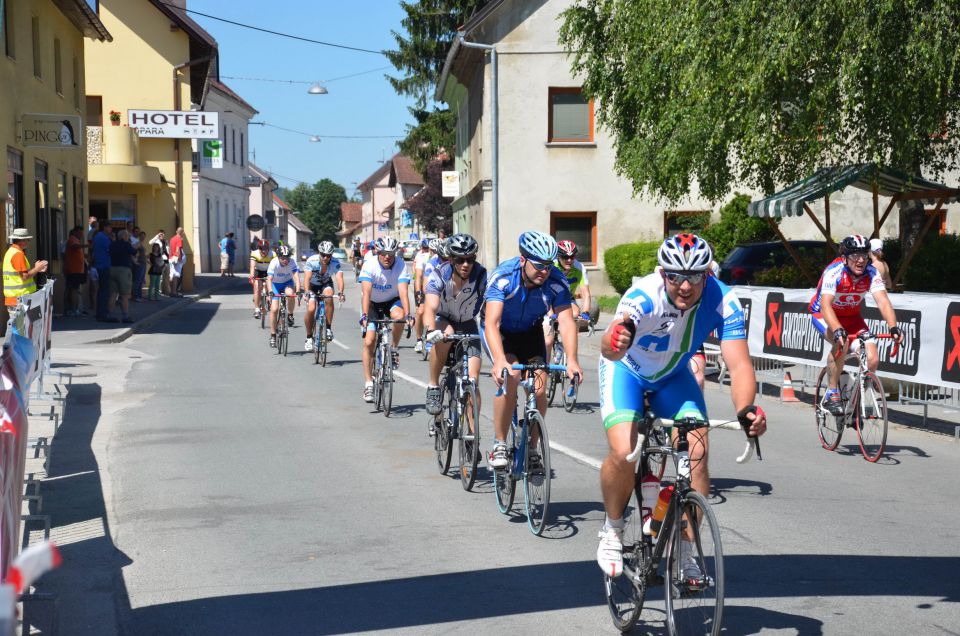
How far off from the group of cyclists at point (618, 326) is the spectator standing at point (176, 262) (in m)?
24.7

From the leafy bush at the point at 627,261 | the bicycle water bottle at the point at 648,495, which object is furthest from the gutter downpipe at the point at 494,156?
the bicycle water bottle at the point at 648,495

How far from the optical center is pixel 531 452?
7.00m

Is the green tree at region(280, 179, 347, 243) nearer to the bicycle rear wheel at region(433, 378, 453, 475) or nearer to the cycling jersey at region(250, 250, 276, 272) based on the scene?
the cycling jersey at region(250, 250, 276, 272)

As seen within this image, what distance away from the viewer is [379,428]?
11414 millimetres

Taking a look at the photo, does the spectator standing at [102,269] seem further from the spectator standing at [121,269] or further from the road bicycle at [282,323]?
the road bicycle at [282,323]

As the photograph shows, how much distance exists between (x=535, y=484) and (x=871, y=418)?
420 cm

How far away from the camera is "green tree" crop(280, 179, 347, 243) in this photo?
186 metres

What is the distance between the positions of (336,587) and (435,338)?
9.71ft

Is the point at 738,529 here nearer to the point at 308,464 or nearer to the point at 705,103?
the point at 308,464

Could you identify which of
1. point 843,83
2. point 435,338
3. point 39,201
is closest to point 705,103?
point 843,83

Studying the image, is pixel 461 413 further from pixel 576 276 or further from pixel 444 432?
pixel 576 276

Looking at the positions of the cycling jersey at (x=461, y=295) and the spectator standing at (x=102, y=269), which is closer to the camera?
the cycling jersey at (x=461, y=295)

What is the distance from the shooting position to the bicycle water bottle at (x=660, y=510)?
4762 mm

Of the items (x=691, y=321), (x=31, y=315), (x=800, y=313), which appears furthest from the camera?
(x=800, y=313)
